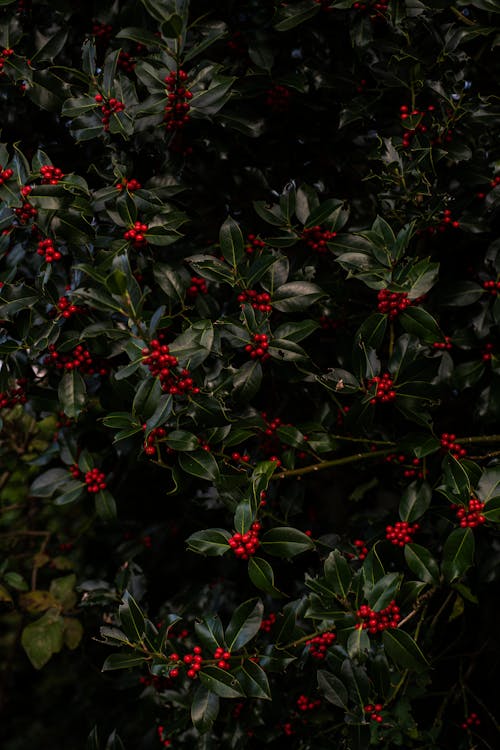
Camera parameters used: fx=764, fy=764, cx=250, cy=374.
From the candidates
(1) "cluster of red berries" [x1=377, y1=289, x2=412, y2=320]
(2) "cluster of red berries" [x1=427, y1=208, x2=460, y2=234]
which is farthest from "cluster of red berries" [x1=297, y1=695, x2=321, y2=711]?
(2) "cluster of red berries" [x1=427, y1=208, x2=460, y2=234]

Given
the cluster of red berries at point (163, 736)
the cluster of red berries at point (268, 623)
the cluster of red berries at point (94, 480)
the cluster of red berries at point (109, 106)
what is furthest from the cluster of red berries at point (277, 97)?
the cluster of red berries at point (163, 736)

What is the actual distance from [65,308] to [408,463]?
86 centimetres

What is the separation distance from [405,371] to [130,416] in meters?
0.58

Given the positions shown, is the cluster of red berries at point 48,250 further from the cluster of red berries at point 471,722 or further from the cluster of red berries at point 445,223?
the cluster of red berries at point 471,722

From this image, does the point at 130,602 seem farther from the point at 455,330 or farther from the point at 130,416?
the point at 455,330

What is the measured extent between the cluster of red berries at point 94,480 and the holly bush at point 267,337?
0.04 feet

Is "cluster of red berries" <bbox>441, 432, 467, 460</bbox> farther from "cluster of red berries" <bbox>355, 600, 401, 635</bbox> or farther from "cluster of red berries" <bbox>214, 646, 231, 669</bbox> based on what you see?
"cluster of red berries" <bbox>214, 646, 231, 669</bbox>

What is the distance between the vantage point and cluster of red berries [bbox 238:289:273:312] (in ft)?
5.21

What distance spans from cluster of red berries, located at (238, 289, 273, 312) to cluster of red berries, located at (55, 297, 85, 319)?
362mm

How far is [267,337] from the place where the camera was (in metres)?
1.56

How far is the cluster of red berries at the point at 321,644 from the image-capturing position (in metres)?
1.62

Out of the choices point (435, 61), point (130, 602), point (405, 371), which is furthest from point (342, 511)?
point (435, 61)

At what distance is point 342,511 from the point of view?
2.41 m

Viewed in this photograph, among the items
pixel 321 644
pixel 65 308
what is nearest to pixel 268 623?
pixel 321 644
